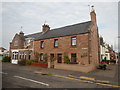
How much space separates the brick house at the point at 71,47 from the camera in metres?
15.9

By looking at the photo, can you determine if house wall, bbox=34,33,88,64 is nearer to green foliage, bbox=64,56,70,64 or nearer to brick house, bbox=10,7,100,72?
brick house, bbox=10,7,100,72

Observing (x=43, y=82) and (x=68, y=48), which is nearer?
(x=43, y=82)

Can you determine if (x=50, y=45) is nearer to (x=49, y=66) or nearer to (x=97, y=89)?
(x=49, y=66)

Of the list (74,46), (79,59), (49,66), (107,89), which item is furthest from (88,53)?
(107,89)

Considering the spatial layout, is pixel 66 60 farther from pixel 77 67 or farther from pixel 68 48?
pixel 77 67

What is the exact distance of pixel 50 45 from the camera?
2059cm

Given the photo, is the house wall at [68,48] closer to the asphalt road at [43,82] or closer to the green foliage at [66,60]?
the green foliage at [66,60]

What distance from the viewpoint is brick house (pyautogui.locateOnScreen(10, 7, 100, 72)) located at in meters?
15.9

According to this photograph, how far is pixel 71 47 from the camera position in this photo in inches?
699

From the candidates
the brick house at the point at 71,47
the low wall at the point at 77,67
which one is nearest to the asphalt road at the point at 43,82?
the low wall at the point at 77,67

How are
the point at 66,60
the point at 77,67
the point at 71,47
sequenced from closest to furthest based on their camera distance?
the point at 77,67 < the point at 66,60 < the point at 71,47

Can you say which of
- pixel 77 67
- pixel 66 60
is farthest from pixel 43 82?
pixel 66 60

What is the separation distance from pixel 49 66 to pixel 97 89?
11194mm

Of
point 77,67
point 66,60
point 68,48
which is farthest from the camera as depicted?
point 68,48
